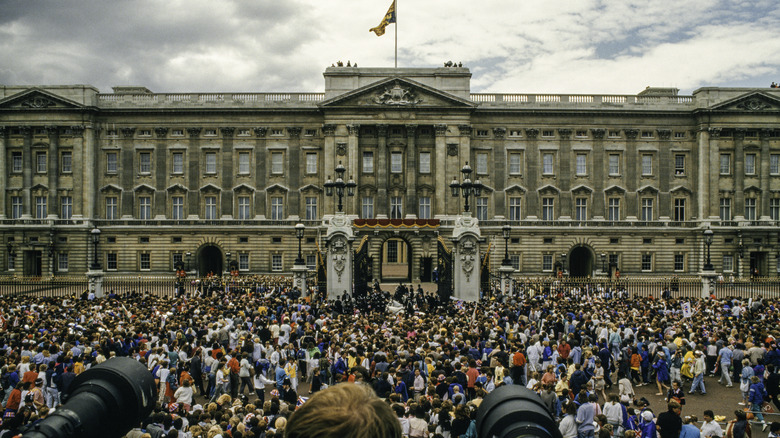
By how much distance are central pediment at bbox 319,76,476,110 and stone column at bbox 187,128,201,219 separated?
44.4 ft

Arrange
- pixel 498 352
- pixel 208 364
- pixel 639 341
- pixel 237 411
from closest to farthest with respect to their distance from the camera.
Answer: pixel 237 411 < pixel 498 352 < pixel 208 364 < pixel 639 341

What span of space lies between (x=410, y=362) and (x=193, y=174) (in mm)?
45743

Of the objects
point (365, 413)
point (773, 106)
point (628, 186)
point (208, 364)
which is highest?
point (773, 106)

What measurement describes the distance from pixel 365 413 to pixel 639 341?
18574 millimetres

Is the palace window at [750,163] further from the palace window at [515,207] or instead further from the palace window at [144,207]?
the palace window at [144,207]

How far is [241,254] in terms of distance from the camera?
55031 millimetres

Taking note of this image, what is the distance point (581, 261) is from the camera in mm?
58344

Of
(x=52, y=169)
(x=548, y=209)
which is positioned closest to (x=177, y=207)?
(x=52, y=169)

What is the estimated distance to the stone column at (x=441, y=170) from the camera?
175 ft

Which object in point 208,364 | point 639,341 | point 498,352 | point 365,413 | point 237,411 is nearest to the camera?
point 365,413

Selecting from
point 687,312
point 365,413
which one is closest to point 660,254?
point 687,312

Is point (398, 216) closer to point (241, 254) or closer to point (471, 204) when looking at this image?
point (471, 204)

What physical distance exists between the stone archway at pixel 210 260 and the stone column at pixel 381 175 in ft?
55.1

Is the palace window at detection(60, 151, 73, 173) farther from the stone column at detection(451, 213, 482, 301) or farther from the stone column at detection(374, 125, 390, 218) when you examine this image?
the stone column at detection(451, 213, 482, 301)
